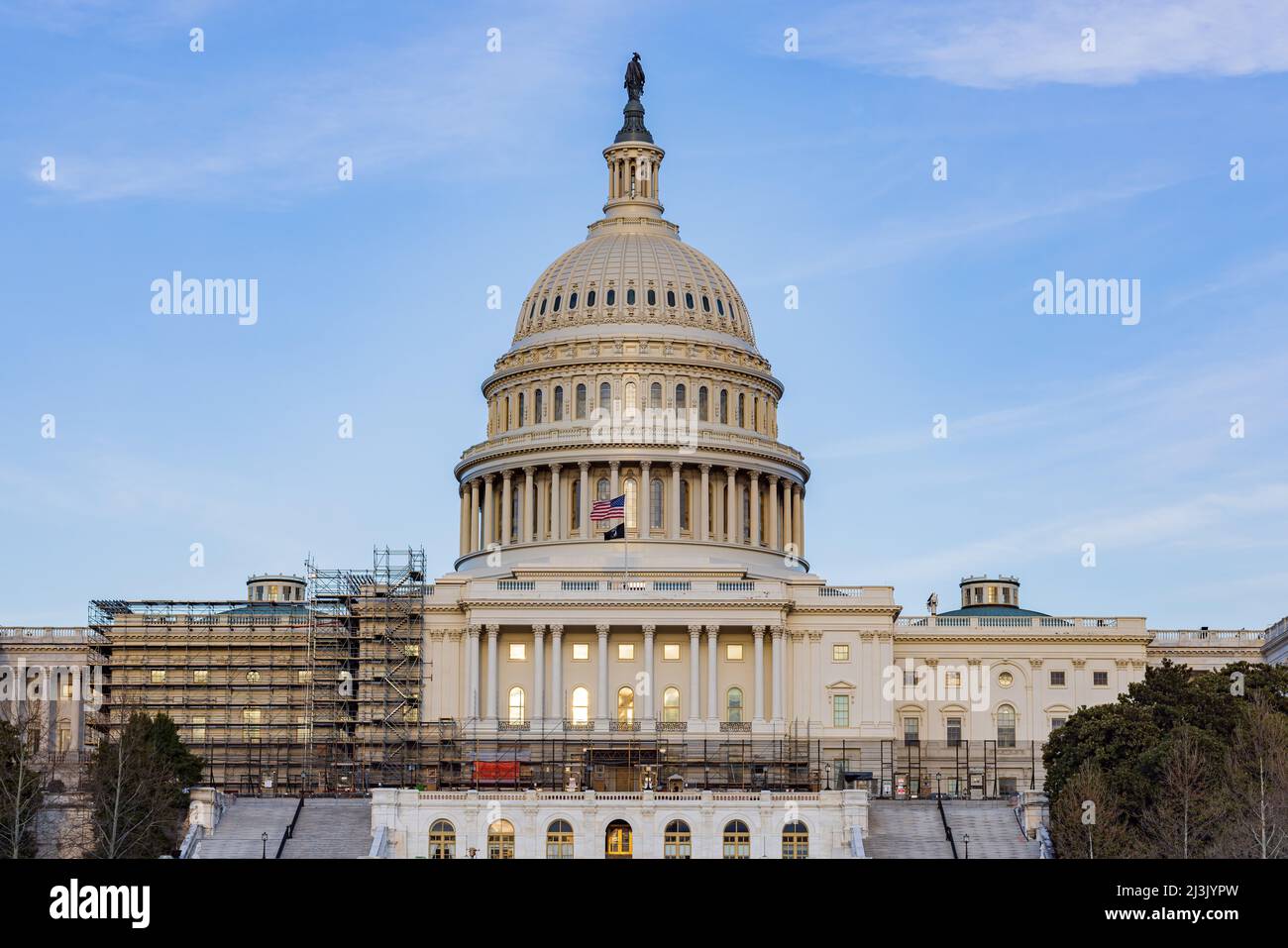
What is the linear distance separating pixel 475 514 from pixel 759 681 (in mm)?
29643

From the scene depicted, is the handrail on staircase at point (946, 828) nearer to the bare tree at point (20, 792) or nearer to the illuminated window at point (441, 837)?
the illuminated window at point (441, 837)

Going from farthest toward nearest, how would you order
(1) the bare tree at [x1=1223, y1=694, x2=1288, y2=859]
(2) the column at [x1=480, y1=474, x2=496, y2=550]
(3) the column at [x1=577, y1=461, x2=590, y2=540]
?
(2) the column at [x1=480, y1=474, x2=496, y2=550] < (3) the column at [x1=577, y1=461, x2=590, y2=540] < (1) the bare tree at [x1=1223, y1=694, x2=1288, y2=859]

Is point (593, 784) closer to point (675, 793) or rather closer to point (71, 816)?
point (675, 793)

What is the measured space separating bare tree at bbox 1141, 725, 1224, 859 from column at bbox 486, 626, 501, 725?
45.5 m

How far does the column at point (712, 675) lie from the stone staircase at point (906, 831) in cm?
2663

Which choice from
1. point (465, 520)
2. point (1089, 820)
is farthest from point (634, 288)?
point (1089, 820)

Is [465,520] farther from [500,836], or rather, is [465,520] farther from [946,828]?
[946,828]

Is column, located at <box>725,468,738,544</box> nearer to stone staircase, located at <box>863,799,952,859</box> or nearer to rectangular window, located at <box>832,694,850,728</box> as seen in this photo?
rectangular window, located at <box>832,694,850,728</box>

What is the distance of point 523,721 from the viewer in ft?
433

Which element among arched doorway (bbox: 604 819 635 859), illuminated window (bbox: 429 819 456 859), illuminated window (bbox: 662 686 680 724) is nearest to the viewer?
illuminated window (bbox: 429 819 456 859)

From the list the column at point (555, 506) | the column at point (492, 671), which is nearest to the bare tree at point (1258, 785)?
the column at point (492, 671)

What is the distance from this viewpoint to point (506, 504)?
151625 millimetres

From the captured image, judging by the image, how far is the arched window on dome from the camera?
149 m

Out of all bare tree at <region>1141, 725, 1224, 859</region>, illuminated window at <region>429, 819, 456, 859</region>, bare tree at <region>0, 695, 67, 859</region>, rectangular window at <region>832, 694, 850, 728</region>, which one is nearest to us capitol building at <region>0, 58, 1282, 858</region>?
rectangular window at <region>832, 694, 850, 728</region>
